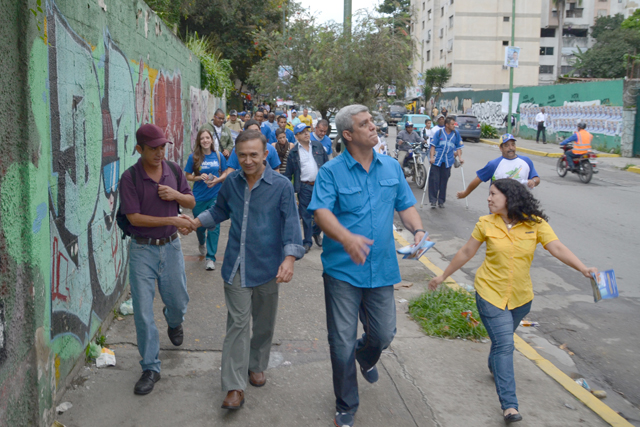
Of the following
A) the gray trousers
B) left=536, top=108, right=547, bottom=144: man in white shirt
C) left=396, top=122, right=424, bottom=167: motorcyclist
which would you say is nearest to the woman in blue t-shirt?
the gray trousers

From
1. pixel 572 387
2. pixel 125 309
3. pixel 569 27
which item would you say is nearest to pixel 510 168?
pixel 572 387

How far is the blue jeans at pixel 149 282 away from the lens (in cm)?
421

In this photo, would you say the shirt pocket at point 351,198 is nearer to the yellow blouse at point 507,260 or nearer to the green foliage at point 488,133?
the yellow blouse at point 507,260

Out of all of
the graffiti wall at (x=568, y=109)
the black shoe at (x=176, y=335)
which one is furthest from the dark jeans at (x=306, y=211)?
the graffiti wall at (x=568, y=109)

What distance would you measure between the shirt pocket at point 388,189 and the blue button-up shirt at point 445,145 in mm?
8721

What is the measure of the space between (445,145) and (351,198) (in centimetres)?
898

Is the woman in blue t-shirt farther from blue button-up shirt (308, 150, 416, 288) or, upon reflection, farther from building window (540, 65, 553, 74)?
building window (540, 65, 553, 74)

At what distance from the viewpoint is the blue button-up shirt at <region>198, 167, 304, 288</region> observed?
4.00 meters

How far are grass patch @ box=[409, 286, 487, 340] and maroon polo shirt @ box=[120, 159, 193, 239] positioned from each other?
269 cm

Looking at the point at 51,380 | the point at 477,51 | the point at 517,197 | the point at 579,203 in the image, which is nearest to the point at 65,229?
the point at 51,380

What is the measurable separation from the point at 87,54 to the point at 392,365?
3.45m

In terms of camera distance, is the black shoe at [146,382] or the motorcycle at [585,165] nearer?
the black shoe at [146,382]

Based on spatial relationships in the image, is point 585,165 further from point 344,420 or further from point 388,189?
point 344,420

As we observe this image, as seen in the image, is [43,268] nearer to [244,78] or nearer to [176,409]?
[176,409]
